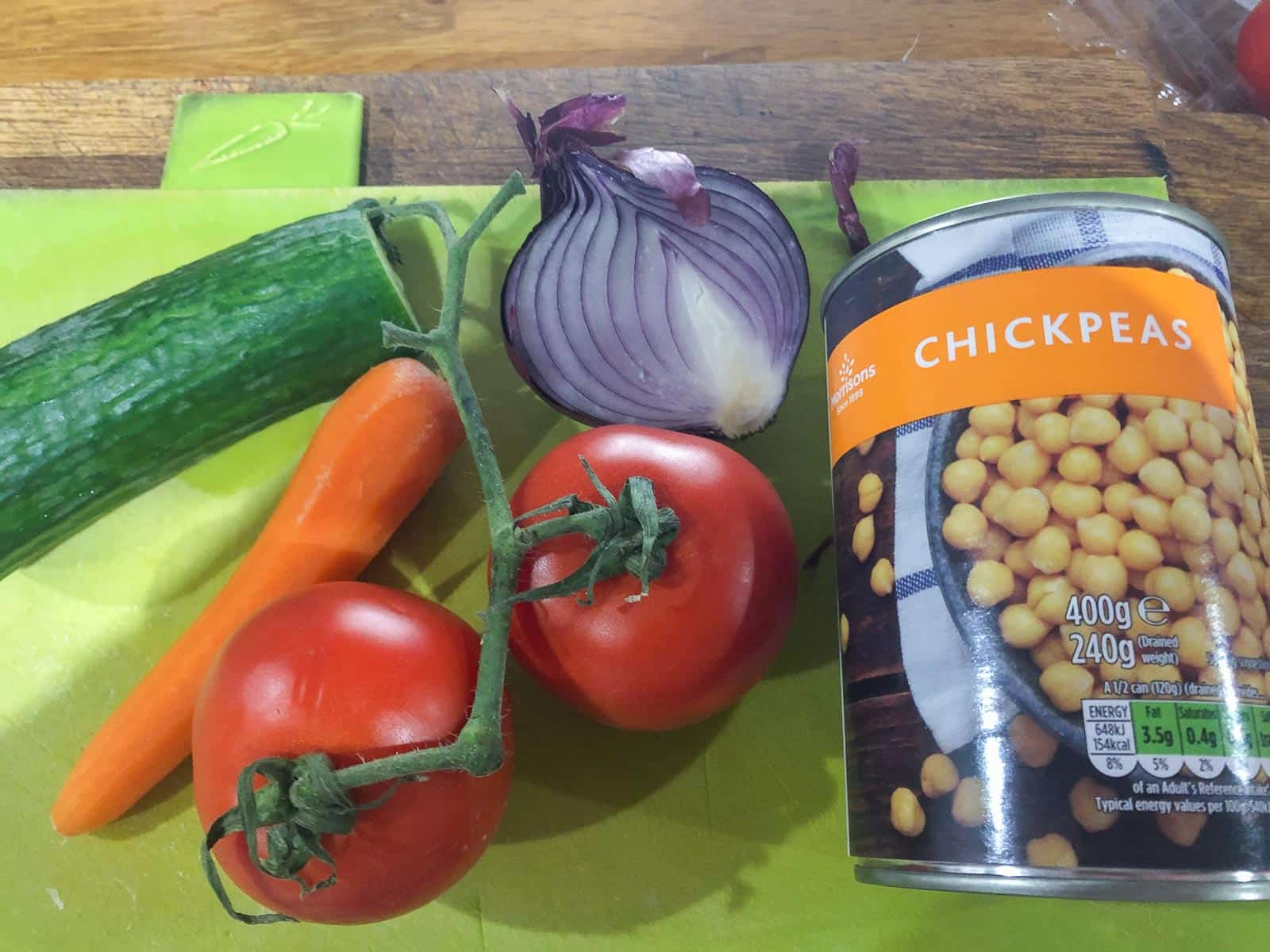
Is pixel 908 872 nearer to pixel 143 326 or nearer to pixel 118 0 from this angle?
pixel 143 326

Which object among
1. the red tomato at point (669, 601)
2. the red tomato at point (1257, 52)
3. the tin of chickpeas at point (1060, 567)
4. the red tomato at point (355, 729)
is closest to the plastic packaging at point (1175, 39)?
the red tomato at point (1257, 52)

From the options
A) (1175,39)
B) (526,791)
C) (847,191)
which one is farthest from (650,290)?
(1175,39)

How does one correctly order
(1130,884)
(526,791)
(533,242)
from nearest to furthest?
(1130,884) < (526,791) < (533,242)

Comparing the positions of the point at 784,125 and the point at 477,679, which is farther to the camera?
the point at 784,125

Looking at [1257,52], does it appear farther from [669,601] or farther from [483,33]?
[669,601]

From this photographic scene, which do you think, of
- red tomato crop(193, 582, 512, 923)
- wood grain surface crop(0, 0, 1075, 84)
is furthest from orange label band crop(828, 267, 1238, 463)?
wood grain surface crop(0, 0, 1075, 84)

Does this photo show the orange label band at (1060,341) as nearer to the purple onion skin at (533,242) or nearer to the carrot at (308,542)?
the purple onion skin at (533,242)

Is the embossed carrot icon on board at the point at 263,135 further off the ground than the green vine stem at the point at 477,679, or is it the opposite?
the embossed carrot icon on board at the point at 263,135

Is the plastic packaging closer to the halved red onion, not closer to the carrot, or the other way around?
the halved red onion
